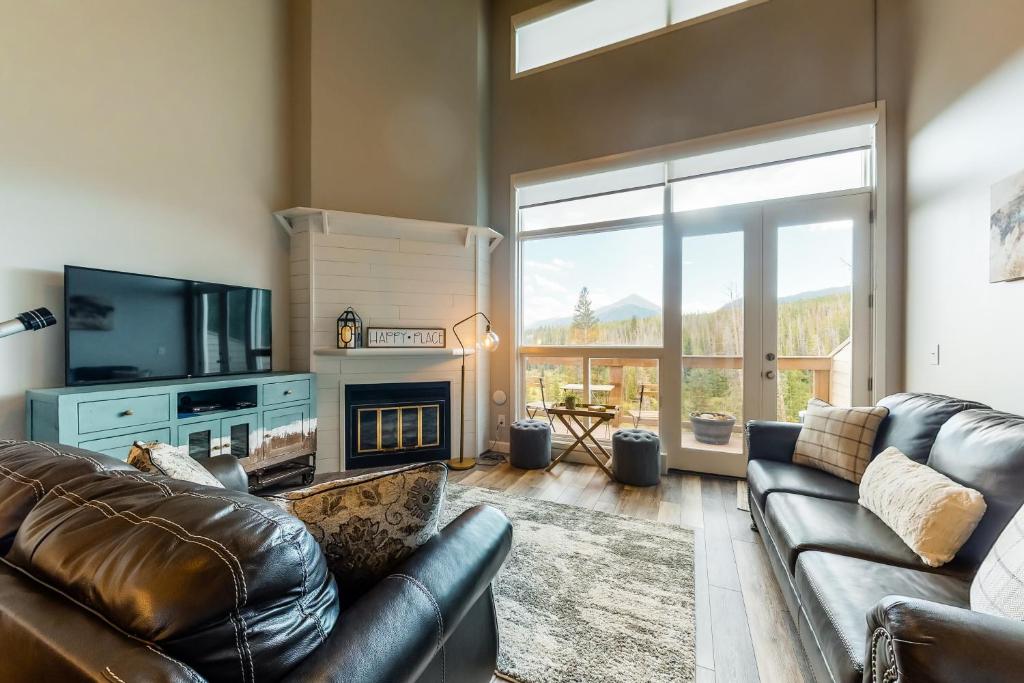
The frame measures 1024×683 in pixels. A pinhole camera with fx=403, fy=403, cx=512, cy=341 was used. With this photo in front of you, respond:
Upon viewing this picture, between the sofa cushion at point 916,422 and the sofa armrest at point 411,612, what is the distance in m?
1.97

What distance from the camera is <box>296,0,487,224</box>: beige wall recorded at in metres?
3.64

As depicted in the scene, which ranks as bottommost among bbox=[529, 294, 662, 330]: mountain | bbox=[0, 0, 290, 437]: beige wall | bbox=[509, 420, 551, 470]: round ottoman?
bbox=[509, 420, 551, 470]: round ottoman

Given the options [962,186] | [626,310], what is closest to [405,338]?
[626,310]

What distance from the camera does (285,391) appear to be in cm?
323

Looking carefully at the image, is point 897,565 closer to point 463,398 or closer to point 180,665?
point 180,665

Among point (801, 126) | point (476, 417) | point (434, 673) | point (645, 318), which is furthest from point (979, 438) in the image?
point (476, 417)

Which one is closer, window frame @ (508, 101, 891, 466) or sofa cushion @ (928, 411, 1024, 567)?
sofa cushion @ (928, 411, 1024, 567)

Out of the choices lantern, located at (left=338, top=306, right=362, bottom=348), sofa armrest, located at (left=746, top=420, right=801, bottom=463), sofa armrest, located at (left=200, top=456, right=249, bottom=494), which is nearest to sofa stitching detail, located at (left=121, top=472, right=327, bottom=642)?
sofa armrest, located at (left=200, top=456, right=249, bottom=494)

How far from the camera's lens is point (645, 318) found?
375cm

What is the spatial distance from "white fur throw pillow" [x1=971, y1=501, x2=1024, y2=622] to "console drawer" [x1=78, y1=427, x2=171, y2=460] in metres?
3.52

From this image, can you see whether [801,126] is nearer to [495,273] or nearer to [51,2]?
[495,273]

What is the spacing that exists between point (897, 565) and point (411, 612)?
62.1 inches

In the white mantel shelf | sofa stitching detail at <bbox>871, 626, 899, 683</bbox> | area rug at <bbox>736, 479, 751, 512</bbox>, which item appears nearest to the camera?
sofa stitching detail at <bbox>871, 626, 899, 683</bbox>

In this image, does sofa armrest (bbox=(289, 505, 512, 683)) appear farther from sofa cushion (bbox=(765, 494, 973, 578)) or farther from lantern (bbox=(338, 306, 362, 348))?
lantern (bbox=(338, 306, 362, 348))
